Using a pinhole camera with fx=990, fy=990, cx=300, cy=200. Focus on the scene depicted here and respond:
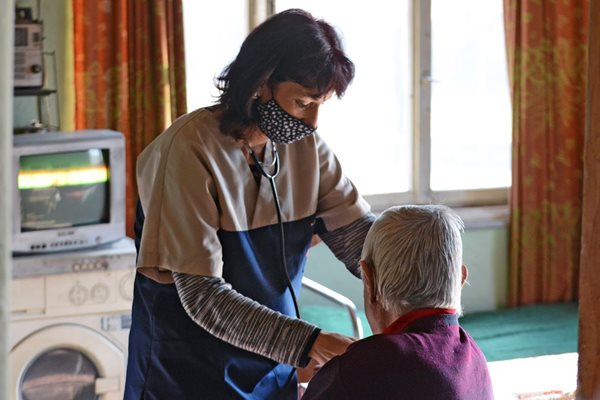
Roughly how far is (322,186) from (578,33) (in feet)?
10.7

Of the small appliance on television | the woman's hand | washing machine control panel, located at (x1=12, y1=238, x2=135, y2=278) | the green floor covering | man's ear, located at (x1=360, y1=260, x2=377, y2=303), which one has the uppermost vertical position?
the small appliance on television

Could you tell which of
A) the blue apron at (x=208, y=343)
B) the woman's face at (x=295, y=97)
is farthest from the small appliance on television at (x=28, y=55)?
the woman's face at (x=295, y=97)

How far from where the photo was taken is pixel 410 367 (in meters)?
1.44

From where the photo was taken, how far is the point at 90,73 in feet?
13.1

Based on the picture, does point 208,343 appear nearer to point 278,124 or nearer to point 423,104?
point 278,124

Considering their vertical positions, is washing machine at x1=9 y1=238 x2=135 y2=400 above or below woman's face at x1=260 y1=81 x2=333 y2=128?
below

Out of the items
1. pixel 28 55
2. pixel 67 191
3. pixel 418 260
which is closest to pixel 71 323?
pixel 67 191

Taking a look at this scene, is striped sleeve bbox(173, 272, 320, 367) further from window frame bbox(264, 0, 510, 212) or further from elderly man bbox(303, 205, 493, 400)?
window frame bbox(264, 0, 510, 212)

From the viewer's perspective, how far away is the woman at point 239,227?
1.71 metres

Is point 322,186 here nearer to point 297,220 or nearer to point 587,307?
point 297,220

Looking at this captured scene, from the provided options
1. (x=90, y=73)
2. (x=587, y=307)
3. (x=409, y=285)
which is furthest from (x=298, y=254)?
(x=90, y=73)

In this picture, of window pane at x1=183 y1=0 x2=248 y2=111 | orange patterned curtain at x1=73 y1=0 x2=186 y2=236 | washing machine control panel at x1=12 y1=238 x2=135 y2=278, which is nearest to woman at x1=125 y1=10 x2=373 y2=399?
washing machine control panel at x1=12 y1=238 x2=135 y2=278

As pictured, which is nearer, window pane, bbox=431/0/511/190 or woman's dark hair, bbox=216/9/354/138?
woman's dark hair, bbox=216/9/354/138

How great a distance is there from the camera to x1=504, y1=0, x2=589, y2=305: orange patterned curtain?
478 cm
